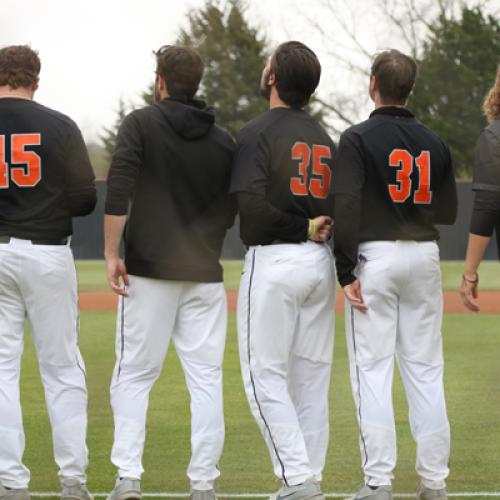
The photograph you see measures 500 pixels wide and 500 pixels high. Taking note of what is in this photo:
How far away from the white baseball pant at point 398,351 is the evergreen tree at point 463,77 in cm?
3719

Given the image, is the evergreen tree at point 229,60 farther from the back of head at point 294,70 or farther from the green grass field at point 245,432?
the back of head at point 294,70

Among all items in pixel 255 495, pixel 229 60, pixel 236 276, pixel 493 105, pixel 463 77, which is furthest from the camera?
pixel 229 60

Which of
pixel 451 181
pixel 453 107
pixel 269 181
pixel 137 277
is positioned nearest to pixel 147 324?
pixel 137 277

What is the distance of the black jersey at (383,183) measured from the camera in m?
4.73

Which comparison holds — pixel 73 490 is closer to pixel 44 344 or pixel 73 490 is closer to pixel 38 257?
pixel 44 344

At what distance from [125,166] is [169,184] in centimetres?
21

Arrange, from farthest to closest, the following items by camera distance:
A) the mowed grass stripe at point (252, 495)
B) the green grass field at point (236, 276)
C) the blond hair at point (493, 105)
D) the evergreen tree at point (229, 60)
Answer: the evergreen tree at point (229, 60)
the green grass field at point (236, 276)
the mowed grass stripe at point (252, 495)
the blond hair at point (493, 105)

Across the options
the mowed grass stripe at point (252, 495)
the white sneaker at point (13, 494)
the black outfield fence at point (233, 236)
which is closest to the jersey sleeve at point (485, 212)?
the mowed grass stripe at point (252, 495)

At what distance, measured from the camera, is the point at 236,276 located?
25.1 m

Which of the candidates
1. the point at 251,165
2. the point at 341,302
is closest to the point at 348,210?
the point at 251,165

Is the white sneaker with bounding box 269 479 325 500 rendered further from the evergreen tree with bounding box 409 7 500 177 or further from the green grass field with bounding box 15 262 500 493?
the evergreen tree with bounding box 409 7 500 177

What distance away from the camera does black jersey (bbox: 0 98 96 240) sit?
4832 millimetres

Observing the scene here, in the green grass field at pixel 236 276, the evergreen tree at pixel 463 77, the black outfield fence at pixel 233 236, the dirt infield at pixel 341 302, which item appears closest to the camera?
the dirt infield at pixel 341 302

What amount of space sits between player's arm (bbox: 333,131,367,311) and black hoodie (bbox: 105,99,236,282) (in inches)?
20.4
